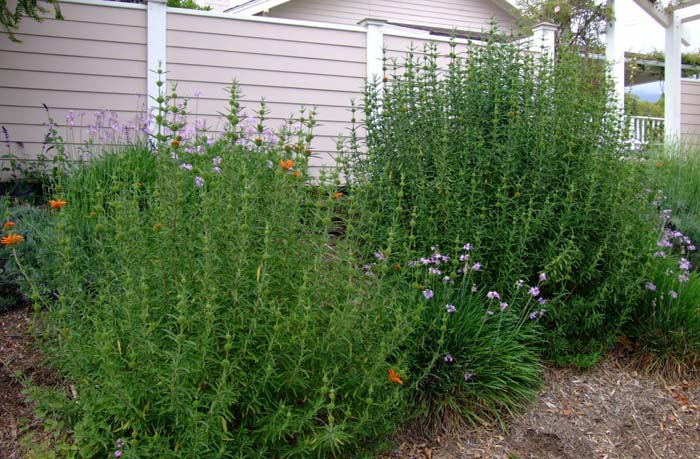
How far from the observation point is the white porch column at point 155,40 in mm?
5648

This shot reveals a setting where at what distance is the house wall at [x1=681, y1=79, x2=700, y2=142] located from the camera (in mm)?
10680

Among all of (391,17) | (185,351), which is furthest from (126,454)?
(391,17)

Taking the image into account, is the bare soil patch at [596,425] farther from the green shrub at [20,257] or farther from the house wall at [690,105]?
the house wall at [690,105]

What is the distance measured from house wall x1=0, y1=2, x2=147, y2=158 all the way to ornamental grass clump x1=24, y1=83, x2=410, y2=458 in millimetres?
3344

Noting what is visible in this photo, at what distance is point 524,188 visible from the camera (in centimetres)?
356

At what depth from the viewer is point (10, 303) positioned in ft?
11.2

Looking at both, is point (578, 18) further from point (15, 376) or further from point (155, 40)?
→ point (15, 376)

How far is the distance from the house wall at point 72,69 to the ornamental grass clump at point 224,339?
11.0 feet

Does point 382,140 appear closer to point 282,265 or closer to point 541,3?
point 282,265

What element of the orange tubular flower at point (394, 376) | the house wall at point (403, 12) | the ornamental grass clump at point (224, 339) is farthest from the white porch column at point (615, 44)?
the orange tubular flower at point (394, 376)

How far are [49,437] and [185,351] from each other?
96 centimetres

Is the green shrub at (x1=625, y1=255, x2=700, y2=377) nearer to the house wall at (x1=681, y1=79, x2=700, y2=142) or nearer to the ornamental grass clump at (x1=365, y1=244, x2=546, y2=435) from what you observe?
the ornamental grass clump at (x1=365, y1=244, x2=546, y2=435)

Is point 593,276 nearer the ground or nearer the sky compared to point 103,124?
nearer the ground

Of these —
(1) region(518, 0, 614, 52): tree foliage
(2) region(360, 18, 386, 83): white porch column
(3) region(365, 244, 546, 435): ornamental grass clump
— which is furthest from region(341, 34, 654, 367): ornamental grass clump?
(1) region(518, 0, 614, 52): tree foliage
